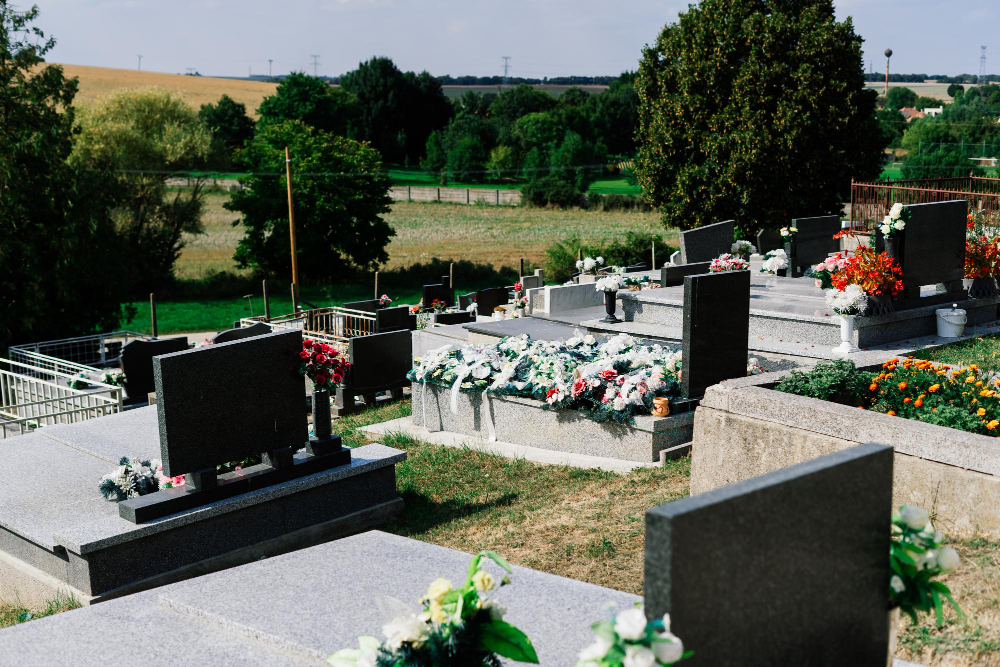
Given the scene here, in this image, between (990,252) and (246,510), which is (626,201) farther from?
(246,510)

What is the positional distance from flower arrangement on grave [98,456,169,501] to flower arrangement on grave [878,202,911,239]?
940 cm

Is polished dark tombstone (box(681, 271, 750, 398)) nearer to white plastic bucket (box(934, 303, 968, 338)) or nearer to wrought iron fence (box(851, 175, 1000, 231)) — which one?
white plastic bucket (box(934, 303, 968, 338))

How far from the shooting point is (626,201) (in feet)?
209

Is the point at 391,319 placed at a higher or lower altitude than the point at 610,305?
lower

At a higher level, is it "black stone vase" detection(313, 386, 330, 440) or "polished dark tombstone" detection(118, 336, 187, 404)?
"black stone vase" detection(313, 386, 330, 440)

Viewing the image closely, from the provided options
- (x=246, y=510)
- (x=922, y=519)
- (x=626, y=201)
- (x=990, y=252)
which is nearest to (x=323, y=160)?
(x=626, y=201)

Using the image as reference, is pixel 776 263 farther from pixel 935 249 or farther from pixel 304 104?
pixel 304 104

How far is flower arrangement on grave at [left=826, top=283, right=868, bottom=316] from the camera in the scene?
12.1 metres

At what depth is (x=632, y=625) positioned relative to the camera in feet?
8.45

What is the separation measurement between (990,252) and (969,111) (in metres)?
76.5

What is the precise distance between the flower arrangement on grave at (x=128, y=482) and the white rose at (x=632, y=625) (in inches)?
254

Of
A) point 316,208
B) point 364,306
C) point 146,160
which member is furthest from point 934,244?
point 146,160

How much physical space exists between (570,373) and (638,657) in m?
8.05

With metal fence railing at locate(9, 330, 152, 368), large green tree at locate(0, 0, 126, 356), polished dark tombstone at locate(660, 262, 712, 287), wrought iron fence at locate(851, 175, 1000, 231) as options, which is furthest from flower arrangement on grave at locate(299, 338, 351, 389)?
large green tree at locate(0, 0, 126, 356)
